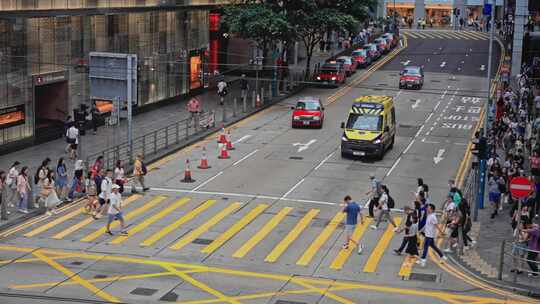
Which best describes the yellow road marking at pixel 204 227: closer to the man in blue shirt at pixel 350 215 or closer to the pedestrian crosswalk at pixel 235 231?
the pedestrian crosswalk at pixel 235 231

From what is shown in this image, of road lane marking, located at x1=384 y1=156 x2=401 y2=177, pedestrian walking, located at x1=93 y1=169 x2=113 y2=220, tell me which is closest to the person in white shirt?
pedestrian walking, located at x1=93 y1=169 x2=113 y2=220

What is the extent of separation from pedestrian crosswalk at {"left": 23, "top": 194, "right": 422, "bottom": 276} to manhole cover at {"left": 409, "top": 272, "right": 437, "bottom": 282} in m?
0.35

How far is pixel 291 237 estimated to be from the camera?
29609 mm

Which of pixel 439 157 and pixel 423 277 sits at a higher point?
pixel 439 157

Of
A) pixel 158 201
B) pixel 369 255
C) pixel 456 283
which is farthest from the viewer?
pixel 158 201

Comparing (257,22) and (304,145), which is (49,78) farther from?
(257,22)

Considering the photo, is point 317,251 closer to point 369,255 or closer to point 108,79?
point 369,255

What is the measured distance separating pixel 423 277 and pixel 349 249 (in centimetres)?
317

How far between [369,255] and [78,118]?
2242 cm

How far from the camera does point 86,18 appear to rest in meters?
47.6

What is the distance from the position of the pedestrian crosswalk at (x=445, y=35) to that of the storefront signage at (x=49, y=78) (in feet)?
219

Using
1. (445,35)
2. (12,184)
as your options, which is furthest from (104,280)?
(445,35)

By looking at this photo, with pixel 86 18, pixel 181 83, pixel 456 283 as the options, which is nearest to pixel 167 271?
pixel 456 283

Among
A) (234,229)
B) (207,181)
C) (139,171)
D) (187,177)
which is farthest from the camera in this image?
(207,181)
